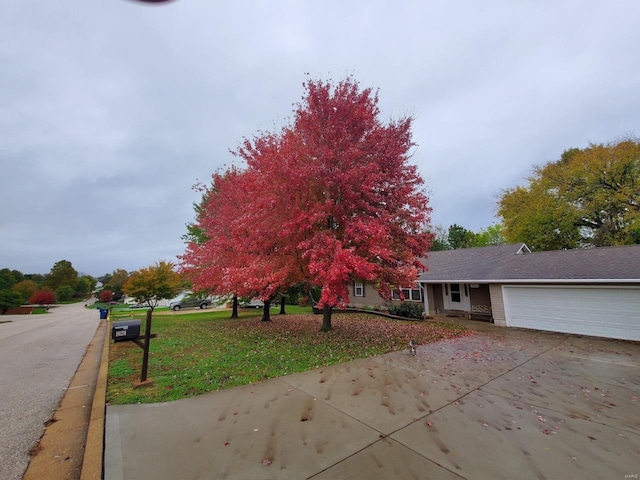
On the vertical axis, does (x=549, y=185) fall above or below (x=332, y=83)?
above

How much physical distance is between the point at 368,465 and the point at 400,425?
1.03 m

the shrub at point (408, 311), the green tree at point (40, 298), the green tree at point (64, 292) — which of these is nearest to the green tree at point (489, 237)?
the shrub at point (408, 311)

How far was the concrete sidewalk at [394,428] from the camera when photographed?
9.16 feet

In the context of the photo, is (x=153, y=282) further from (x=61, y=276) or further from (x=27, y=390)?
(x=61, y=276)

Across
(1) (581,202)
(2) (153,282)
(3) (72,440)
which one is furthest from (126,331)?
(1) (581,202)

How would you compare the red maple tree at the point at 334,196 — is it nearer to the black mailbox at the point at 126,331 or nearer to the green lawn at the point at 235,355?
the green lawn at the point at 235,355

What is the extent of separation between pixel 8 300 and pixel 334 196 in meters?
46.1

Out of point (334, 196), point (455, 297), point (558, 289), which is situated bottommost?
point (455, 297)

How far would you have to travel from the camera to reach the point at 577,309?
11.2 m

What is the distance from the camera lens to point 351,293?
23.3m

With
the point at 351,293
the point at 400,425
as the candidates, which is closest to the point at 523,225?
the point at 351,293

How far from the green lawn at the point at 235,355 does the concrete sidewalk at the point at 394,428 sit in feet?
1.97

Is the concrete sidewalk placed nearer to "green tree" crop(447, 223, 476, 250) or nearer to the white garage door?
the white garage door

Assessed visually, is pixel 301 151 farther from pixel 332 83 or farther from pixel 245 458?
pixel 245 458
